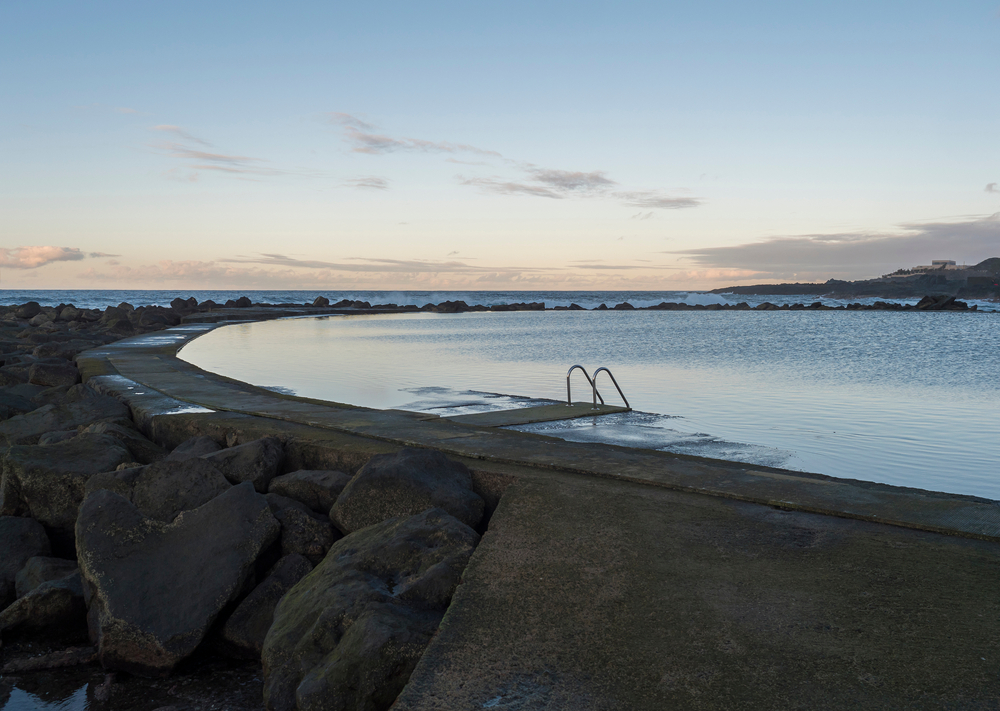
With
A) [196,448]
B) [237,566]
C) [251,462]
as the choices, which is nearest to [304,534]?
[237,566]

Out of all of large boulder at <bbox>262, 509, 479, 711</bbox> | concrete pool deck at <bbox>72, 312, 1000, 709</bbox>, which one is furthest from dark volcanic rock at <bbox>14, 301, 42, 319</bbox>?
large boulder at <bbox>262, 509, 479, 711</bbox>

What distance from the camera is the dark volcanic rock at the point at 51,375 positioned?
10820 millimetres

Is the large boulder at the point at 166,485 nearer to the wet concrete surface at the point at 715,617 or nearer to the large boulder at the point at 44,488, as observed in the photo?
the large boulder at the point at 44,488

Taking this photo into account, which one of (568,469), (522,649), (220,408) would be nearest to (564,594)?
(522,649)

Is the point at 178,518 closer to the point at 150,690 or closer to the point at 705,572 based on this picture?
the point at 150,690

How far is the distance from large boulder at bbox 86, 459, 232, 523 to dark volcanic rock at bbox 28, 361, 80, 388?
6.90m

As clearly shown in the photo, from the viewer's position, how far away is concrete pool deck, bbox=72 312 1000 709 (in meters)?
2.42

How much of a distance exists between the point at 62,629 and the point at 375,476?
1.94 metres

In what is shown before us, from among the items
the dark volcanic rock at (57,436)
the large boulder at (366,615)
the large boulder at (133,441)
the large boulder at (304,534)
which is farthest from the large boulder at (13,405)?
the large boulder at (366,615)

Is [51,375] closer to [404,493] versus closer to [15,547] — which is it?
[15,547]

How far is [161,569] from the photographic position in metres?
3.92

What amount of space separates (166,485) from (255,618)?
1438 millimetres

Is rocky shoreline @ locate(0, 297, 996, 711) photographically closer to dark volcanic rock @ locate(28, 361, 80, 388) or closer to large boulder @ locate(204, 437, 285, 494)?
large boulder @ locate(204, 437, 285, 494)

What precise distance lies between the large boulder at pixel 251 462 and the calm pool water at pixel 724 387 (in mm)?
3147
